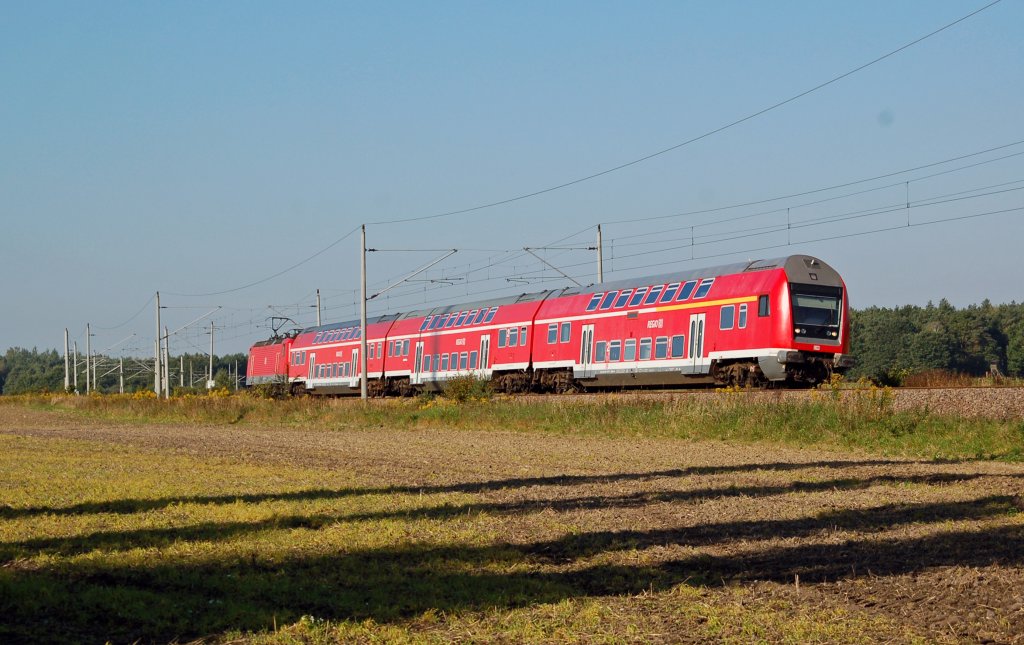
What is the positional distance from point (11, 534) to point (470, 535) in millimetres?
4824

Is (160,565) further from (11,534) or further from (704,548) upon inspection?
(704,548)

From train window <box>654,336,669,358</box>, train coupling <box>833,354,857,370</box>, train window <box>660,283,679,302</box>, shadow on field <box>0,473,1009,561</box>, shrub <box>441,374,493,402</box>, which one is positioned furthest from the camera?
shrub <box>441,374,493,402</box>

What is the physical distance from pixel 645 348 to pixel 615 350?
1.87m

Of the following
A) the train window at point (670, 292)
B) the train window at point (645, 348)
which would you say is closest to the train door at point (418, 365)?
the train window at point (645, 348)

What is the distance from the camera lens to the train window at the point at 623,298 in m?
39.1

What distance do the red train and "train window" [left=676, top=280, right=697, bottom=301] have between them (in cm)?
5

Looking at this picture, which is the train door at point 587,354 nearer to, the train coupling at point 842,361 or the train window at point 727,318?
the train window at point 727,318

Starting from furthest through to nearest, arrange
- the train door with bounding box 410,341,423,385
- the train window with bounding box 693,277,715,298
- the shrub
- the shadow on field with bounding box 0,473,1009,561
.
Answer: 1. the train door with bounding box 410,341,423,385
2. the shrub
3. the train window with bounding box 693,277,715,298
4. the shadow on field with bounding box 0,473,1009,561

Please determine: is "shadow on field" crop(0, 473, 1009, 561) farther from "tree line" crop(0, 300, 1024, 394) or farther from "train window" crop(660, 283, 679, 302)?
"tree line" crop(0, 300, 1024, 394)

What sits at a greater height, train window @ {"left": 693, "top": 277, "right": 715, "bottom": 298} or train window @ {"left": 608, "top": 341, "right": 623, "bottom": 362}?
train window @ {"left": 693, "top": 277, "right": 715, "bottom": 298}

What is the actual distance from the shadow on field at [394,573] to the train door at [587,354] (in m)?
28.6

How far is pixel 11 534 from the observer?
1166cm

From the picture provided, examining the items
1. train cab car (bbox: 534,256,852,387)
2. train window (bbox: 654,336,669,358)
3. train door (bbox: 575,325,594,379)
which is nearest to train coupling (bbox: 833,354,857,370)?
train cab car (bbox: 534,256,852,387)

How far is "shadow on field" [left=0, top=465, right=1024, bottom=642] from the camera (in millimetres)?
7891
